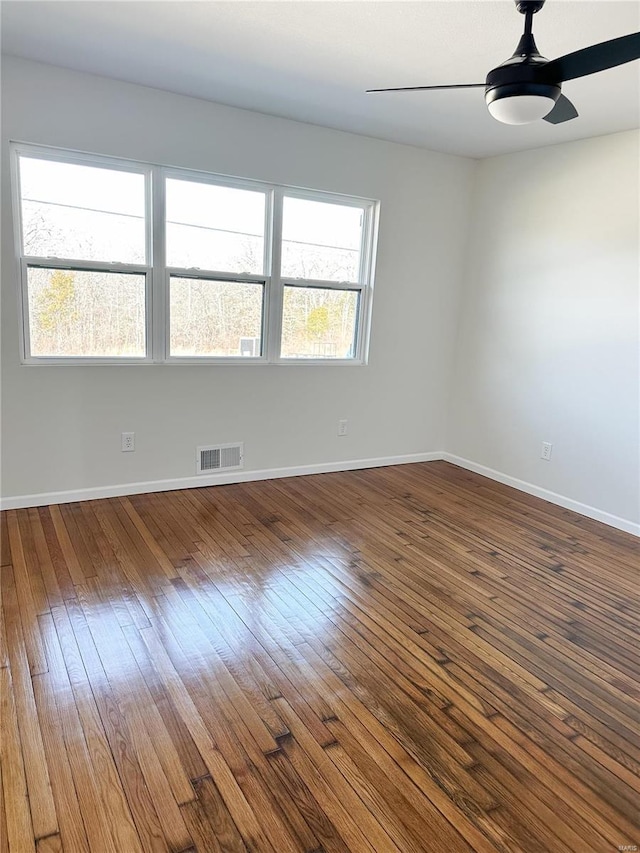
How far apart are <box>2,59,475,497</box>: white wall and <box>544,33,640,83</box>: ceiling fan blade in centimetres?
258

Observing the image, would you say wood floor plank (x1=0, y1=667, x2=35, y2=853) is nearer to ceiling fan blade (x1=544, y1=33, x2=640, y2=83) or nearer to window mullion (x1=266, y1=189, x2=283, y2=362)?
ceiling fan blade (x1=544, y1=33, x2=640, y2=83)

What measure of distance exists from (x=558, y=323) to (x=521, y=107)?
269 centimetres

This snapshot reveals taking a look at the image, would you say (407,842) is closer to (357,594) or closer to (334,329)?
(357,594)

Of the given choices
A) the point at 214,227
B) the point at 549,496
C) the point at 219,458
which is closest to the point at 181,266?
the point at 214,227

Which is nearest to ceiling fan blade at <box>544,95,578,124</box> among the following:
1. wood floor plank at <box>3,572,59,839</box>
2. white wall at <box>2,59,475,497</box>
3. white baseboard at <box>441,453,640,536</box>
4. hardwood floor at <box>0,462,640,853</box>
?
white wall at <box>2,59,475,497</box>

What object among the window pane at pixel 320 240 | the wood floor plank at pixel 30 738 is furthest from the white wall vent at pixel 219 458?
the wood floor plank at pixel 30 738

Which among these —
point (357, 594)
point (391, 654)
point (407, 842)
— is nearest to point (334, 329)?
point (357, 594)

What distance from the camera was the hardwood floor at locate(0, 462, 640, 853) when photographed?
5.12 ft

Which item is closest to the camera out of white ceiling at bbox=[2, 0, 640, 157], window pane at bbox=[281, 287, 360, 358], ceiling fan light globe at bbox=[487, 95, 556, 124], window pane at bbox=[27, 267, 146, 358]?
ceiling fan light globe at bbox=[487, 95, 556, 124]

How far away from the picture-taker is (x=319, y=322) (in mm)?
4520

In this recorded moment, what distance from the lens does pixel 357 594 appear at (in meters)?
2.80

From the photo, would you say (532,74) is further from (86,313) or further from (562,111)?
(86,313)

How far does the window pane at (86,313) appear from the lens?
346 centimetres

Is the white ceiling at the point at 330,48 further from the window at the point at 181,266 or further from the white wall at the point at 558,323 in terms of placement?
the window at the point at 181,266
